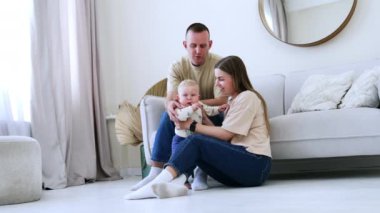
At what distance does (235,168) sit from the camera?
2.42 metres

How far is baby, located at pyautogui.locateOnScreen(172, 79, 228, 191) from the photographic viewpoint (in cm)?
244

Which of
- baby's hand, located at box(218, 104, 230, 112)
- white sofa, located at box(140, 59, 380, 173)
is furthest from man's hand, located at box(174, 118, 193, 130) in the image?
white sofa, located at box(140, 59, 380, 173)

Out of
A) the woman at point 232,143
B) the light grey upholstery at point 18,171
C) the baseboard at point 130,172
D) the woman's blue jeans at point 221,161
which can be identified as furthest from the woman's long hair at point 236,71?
the baseboard at point 130,172

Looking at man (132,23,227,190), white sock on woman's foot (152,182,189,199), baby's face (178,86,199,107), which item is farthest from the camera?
man (132,23,227,190)

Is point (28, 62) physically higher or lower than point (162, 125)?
higher

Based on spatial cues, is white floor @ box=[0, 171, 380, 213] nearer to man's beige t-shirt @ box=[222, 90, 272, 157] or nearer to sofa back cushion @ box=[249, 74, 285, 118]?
man's beige t-shirt @ box=[222, 90, 272, 157]

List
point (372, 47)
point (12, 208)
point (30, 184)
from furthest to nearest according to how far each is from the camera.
Answer: point (372, 47) < point (30, 184) < point (12, 208)

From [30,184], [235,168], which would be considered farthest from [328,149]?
[30,184]

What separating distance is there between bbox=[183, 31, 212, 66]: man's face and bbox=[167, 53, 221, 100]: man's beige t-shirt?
55 mm

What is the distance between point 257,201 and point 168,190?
0.44 metres

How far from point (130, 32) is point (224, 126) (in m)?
2.32

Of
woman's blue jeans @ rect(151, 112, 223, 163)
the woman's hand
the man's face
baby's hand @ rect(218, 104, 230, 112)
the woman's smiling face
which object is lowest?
woman's blue jeans @ rect(151, 112, 223, 163)

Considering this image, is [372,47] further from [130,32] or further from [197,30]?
[130,32]

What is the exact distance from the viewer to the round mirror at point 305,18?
11.2 feet
